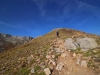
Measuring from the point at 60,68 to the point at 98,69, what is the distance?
503 centimetres

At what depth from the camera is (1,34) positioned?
5241 inches

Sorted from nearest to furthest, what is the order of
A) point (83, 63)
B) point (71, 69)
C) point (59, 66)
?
point (71, 69)
point (83, 63)
point (59, 66)

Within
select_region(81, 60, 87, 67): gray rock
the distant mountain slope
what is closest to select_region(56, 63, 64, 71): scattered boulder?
select_region(81, 60, 87, 67): gray rock

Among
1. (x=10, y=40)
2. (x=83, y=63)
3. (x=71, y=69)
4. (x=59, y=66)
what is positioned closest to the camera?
(x=71, y=69)

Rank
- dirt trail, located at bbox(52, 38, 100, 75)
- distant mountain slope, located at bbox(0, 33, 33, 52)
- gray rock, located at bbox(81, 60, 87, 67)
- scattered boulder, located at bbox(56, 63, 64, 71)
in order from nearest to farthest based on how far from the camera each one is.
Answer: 1. dirt trail, located at bbox(52, 38, 100, 75)
2. gray rock, located at bbox(81, 60, 87, 67)
3. scattered boulder, located at bbox(56, 63, 64, 71)
4. distant mountain slope, located at bbox(0, 33, 33, 52)

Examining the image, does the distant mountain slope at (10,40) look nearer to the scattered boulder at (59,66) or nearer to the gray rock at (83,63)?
the scattered boulder at (59,66)

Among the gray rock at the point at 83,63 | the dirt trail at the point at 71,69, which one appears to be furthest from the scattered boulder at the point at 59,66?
the gray rock at the point at 83,63

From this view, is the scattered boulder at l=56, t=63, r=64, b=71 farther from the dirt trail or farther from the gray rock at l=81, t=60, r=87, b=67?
the gray rock at l=81, t=60, r=87, b=67

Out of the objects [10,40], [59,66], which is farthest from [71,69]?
[10,40]

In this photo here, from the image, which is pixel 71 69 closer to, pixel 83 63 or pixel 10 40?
pixel 83 63

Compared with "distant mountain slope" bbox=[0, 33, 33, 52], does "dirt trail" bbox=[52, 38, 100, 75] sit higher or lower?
lower

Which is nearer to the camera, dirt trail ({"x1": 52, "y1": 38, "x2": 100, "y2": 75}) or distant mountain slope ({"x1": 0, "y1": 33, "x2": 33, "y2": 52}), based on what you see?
dirt trail ({"x1": 52, "y1": 38, "x2": 100, "y2": 75})

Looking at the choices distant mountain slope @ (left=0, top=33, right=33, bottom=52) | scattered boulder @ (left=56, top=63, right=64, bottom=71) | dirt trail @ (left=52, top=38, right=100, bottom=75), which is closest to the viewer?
dirt trail @ (left=52, top=38, right=100, bottom=75)

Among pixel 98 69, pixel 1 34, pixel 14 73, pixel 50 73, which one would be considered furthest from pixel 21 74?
pixel 1 34
